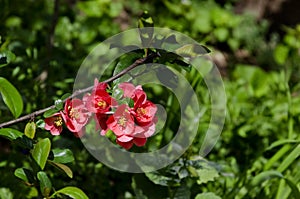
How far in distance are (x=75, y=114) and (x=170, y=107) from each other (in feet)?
2.23

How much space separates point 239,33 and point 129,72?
7.53 feet

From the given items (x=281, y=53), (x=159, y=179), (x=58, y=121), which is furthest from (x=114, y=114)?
(x=281, y=53)

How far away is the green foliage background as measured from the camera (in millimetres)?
1682

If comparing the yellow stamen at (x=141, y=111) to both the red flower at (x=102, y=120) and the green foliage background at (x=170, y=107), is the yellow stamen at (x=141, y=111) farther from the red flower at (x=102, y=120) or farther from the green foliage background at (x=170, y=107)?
the green foliage background at (x=170, y=107)

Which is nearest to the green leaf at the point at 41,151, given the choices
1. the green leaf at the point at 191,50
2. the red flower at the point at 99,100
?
the red flower at the point at 99,100

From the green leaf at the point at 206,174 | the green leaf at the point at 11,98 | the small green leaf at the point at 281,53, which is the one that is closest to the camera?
the green leaf at the point at 11,98

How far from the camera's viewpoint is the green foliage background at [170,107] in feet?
5.52

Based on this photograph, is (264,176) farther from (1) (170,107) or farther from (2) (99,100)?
(2) (99,100)

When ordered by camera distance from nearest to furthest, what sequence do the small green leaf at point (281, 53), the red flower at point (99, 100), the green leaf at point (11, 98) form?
the red flower at point (99, 100) → the green leaf at point (11, 98) → the small green leaf at point (281, 53)

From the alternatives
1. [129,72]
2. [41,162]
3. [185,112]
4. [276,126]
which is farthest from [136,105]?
[276,126]

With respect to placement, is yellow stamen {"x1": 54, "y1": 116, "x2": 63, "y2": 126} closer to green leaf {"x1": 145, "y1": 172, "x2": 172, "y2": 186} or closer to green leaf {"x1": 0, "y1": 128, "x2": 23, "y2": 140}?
green leaf {"x1": 0, "y1": 128, "x2": 23, "y2": 140}

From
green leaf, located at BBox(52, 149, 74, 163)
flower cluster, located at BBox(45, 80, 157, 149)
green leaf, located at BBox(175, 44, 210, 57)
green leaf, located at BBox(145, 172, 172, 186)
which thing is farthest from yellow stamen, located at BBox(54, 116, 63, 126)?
green leaf, located at BBox(145, 172, 172, 186)

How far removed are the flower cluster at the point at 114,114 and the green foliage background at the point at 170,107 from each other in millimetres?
219

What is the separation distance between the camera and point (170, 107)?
185 cm
